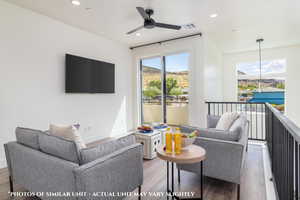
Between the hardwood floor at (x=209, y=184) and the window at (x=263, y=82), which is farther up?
the window at (x=263, y=82)

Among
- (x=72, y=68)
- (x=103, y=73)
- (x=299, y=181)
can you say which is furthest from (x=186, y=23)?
(x=299, y=181)

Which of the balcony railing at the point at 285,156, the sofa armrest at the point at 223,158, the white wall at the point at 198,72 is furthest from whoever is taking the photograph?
the white wall at the point at 198,72

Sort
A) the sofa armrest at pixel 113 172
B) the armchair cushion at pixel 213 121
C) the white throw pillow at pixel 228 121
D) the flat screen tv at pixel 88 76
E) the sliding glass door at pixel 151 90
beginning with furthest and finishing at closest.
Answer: the sliding glass door at pixel 151 90 < the flat screen tv at pixel 88 76 < the armchair cushion at pixel 213 121 < the white throw pillow at pixel 228 121 < the sofa armrest at pixel 113 172

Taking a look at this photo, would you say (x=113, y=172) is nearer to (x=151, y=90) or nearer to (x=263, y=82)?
(x=151, y=90)

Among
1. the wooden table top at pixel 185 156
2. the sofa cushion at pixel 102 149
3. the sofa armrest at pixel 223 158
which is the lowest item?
the sofa armrest at pixel 223 158

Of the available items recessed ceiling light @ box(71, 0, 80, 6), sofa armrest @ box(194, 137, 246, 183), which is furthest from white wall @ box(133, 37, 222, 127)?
recessed ceiling light @ box(71, 0, 80, 6)

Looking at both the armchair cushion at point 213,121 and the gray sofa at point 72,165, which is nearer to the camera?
the gray sofa at point 72,165

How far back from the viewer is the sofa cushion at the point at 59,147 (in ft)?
4.73

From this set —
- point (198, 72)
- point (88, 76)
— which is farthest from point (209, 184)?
point (88, 76)

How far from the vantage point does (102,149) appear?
5.28 feet

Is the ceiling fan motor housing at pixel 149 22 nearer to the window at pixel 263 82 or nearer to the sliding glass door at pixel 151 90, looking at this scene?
the sliding glass door at pixel 151 90

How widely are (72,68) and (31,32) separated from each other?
38.7 inches

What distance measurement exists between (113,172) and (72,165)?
1.23ft

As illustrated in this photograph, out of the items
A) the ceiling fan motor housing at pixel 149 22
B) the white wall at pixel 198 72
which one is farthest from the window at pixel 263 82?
the ceiling fan motor housing at pixel 149 22
